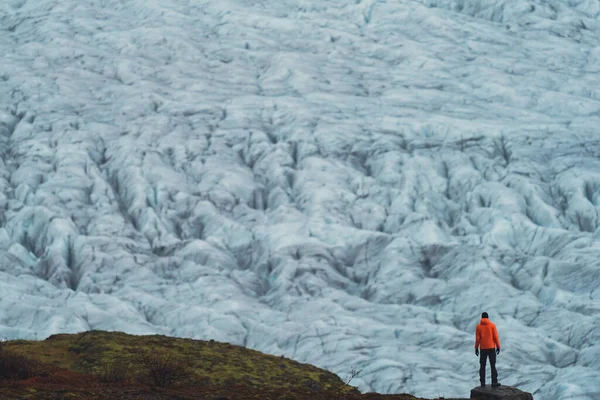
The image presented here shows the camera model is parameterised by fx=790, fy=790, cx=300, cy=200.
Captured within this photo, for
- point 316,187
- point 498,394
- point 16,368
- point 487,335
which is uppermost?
point 487,335

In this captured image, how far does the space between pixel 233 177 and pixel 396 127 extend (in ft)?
36.9

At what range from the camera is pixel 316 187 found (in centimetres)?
4572

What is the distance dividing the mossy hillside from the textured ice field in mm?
8685

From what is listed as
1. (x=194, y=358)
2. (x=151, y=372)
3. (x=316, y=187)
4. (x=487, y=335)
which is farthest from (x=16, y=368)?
(x=316, y=187)

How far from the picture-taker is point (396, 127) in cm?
5056

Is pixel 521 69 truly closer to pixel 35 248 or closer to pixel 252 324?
pixel 252 324

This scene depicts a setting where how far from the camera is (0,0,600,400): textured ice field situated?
118ft

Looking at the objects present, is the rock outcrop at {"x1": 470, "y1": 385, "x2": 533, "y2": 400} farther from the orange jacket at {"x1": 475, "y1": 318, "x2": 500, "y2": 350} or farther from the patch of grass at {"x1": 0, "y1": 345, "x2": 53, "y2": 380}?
the patch of grass at {"x1": 0, "y1": 345, "x2": 53, "y2": 380}

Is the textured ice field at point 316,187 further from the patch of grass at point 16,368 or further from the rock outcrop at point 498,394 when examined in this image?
the patch of grass at point 16,368

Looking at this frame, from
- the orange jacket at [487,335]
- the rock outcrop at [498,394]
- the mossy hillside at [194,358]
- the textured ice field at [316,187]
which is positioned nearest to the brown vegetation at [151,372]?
the mossy hillside at [194,358]

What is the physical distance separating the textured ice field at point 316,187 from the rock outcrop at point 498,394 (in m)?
13.2

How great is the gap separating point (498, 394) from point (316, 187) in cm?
2907

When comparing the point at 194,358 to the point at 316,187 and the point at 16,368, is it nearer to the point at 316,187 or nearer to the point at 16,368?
the point at 16,368

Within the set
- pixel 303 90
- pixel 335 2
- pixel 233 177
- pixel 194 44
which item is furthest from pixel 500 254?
pixel 335 2
